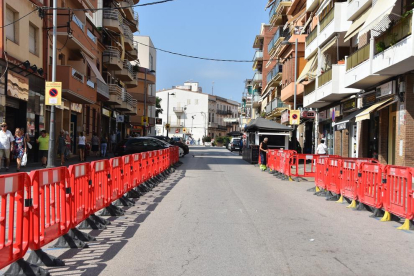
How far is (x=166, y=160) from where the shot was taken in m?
19.8

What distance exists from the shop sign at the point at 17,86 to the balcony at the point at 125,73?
76.7 feet

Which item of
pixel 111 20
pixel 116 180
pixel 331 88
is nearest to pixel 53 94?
pixel 116 180

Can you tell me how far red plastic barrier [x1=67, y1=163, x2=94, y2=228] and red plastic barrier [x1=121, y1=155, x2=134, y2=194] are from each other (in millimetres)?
3114

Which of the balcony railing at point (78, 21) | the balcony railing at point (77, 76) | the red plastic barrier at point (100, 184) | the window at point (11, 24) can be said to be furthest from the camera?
the balcony railing at point (78, 21)

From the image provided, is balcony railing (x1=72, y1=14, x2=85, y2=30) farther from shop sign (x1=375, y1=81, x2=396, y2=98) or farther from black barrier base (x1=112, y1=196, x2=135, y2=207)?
black barrier base (x1=112, y1=196, x2=135, y2=207)

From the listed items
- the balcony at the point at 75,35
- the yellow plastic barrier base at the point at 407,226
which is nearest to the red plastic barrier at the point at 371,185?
the yellow plastic barrier base at the point at 407,226

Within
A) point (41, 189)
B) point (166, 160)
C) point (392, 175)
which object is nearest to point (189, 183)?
point (166, 160)

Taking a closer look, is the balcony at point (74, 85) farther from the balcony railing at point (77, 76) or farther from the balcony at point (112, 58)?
the balcony at point (112, 58)

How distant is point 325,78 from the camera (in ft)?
87.4

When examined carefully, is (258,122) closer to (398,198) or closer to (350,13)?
(350,13)

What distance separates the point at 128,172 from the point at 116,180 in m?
1.49

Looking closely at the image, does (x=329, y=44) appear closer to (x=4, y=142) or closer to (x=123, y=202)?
(x=4, y=142)

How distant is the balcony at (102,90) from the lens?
32.9 metres

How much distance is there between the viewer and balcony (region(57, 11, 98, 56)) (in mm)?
25047
